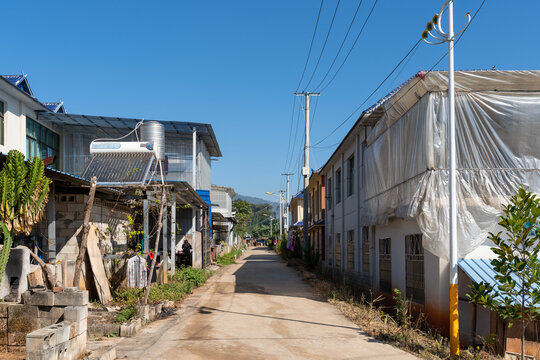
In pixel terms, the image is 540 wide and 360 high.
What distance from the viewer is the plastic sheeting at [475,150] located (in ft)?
29.7

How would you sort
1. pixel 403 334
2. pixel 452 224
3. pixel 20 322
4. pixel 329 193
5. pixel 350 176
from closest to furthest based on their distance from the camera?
1. pixel 20 322
2. pixel 452 224
3. pixel 403 334
4. pixel 350 176
5. pixel 329 193

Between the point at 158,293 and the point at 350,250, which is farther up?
the point at 350,250

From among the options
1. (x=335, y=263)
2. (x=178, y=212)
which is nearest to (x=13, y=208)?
(x=178, y=212)

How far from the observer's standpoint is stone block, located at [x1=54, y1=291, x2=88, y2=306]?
6.67 metres

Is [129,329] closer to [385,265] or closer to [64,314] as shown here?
[64,314]

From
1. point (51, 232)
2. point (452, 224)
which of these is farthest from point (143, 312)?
point (452, 224)

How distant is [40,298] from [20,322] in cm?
46

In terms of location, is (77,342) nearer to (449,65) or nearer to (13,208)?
(13,208)

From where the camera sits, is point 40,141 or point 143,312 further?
point 40,141

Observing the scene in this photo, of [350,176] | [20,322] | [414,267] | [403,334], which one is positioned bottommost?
[403,334]

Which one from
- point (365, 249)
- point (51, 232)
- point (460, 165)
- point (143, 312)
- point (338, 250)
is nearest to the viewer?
point (460, 165)

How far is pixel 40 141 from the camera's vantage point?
1978cm

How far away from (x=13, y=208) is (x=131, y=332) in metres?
3.13

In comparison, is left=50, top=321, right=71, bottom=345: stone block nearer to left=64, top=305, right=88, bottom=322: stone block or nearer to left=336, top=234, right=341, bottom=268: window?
left=64, top=305, right=88, bottom=322: stone block
